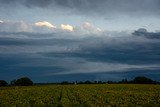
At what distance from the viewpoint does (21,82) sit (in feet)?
490

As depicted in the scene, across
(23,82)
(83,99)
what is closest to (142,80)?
(23,82)

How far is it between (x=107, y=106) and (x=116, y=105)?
198 cm

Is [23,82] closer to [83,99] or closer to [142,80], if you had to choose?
[142,80]

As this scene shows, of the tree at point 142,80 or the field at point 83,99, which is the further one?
the tree at point 142,80

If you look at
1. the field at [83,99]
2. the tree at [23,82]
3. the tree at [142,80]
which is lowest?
the field at [83,99]

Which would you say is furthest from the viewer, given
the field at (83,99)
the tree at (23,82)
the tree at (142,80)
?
the tree at (23,82)

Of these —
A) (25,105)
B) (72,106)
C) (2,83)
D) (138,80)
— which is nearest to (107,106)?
(72,106)

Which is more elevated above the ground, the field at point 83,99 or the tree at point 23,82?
the tree at point 23,82

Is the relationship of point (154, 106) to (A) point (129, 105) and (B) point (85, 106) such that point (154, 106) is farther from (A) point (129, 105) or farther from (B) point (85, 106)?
(B) point (85, 106)

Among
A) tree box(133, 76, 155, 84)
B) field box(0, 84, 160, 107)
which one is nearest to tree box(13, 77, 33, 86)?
tree box(133, 76, 155, 84)

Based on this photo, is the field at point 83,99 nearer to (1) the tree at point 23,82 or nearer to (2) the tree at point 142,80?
(2) the tree at point 142,80

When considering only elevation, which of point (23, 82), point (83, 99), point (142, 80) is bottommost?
point (83, 99)

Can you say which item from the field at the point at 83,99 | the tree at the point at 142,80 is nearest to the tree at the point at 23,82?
the tree at the point at 142,80

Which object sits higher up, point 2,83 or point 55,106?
point 2,83
